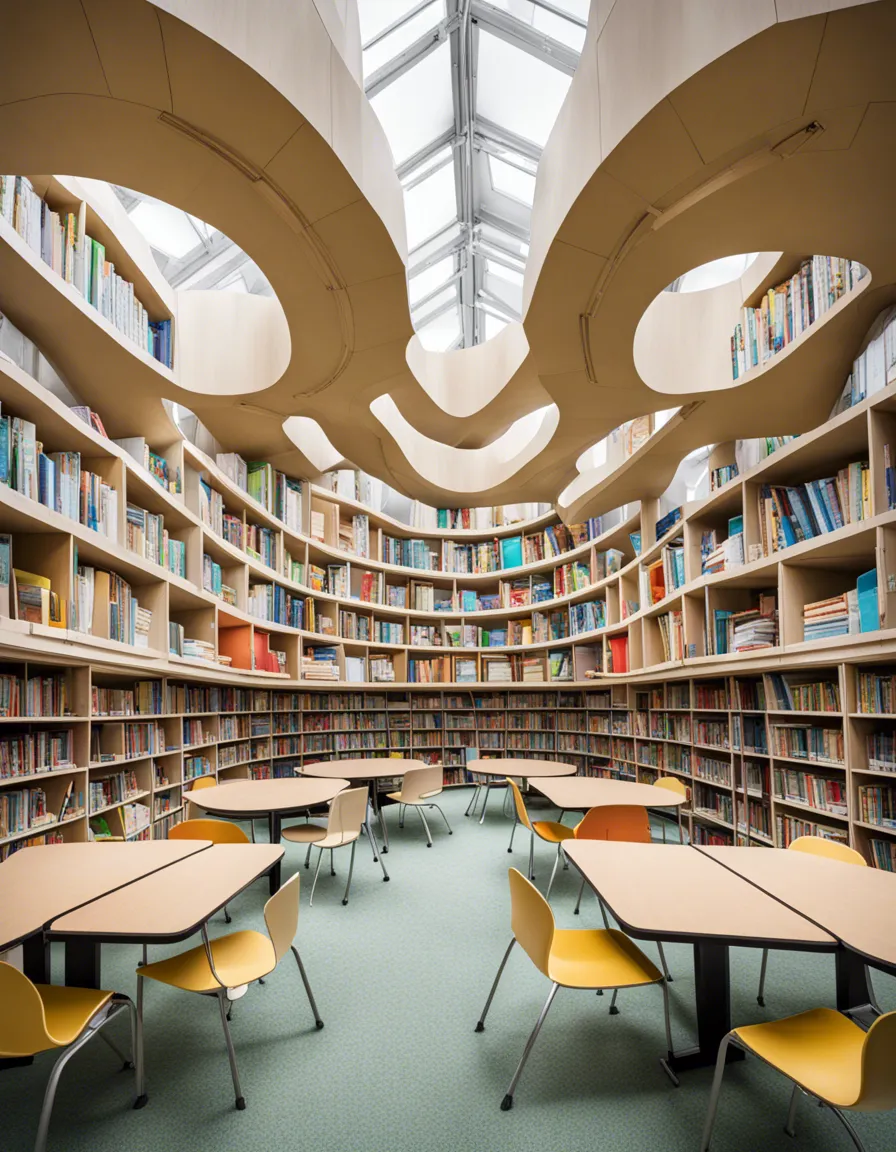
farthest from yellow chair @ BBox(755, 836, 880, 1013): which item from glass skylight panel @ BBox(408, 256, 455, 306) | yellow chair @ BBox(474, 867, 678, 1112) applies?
glass skylight panel @ BBox(408, 256, 455, 306)

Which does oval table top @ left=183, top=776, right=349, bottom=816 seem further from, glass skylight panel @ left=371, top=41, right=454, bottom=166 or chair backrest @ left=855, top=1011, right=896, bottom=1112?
glass skylight panel @ left=371, top=41, right=454, bottom=166

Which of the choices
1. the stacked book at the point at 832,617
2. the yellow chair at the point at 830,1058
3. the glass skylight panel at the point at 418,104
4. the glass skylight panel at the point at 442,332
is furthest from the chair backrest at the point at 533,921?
the glass skylight panel at the point at 442,332

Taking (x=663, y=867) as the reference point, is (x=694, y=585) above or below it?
above

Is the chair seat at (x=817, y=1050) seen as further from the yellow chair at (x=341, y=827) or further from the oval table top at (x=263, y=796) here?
the yellow chair at (x=341, y=827)

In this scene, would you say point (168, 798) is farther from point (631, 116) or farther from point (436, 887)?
point (631, 116)

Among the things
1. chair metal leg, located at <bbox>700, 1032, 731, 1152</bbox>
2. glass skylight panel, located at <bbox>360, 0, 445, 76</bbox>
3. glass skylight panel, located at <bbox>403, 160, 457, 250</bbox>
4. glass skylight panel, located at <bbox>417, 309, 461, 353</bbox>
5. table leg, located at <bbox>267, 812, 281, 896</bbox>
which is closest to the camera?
chair metal leg, located at <bbox>700, 1032, 731, 1152</bbox>

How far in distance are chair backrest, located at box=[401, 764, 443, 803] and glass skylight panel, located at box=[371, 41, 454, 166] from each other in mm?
5313

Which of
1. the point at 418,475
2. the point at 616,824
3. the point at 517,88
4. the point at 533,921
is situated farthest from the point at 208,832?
the point at 517,88

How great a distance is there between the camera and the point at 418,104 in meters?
5.42

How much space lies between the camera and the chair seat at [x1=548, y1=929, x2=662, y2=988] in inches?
84.4

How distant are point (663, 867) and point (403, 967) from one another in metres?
1.48

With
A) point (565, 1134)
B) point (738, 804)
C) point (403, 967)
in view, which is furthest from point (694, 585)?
point (565, 1134)

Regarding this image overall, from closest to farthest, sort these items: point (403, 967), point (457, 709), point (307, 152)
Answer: point (307, 152) → point (403, 967) → point (457, 709)

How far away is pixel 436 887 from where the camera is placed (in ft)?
14.4
